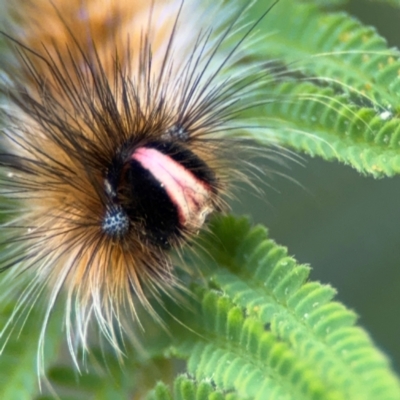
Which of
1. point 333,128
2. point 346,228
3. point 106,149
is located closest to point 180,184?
point 106,149

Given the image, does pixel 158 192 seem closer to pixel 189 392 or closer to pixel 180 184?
pixel 180 184

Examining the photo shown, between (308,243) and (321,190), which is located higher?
(321,190)

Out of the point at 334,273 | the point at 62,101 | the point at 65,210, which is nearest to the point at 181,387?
the point at 65,210

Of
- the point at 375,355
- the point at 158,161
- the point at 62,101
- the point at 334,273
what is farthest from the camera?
the point at 334,273

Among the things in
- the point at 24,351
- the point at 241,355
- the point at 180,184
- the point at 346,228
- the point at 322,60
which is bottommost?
the point at 24,351

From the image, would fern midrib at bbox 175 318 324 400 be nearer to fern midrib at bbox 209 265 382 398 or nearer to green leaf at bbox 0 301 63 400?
fern midrib at bbox 209 265 382 398

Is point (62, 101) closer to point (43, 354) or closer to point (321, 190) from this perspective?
point (43, 354)

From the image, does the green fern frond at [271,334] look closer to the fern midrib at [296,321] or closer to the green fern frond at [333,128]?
the fern midrib at [296,321]

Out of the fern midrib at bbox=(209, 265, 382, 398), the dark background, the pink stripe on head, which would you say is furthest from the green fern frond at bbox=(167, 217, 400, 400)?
the dark background
